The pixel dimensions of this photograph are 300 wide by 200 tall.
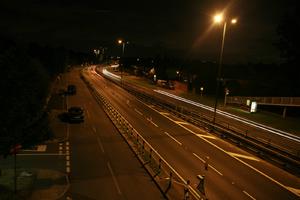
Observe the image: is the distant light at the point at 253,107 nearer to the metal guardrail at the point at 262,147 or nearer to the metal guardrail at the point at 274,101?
the metal guardrail at the point at 274,101

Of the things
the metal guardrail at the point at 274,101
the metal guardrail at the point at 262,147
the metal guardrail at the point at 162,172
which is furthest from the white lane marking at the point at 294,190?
the metal guardrail at the point at 274,101

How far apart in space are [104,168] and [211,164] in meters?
6.93

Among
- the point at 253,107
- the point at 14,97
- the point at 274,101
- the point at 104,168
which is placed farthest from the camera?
the point at 274,101

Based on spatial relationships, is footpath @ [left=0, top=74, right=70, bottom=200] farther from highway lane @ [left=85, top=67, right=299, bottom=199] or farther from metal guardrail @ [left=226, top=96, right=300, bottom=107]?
metal guardrail @ [left=226, top=96, right=300, bottom=107]

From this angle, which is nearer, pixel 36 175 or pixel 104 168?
pixel 36 175

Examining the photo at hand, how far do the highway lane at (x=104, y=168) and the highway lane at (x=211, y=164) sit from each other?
8.74 ft

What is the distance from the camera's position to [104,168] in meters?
22.5

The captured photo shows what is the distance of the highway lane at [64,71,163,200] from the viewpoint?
18469mm

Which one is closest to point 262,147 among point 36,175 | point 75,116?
point 36,175

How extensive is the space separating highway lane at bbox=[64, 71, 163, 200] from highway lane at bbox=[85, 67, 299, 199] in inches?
105

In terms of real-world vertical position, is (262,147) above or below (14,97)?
below

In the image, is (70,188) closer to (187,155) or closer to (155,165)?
(155,165)

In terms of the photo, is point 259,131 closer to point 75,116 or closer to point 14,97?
point 75,116

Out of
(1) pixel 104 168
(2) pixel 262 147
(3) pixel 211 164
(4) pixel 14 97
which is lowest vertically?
(1) pixel 104 168
